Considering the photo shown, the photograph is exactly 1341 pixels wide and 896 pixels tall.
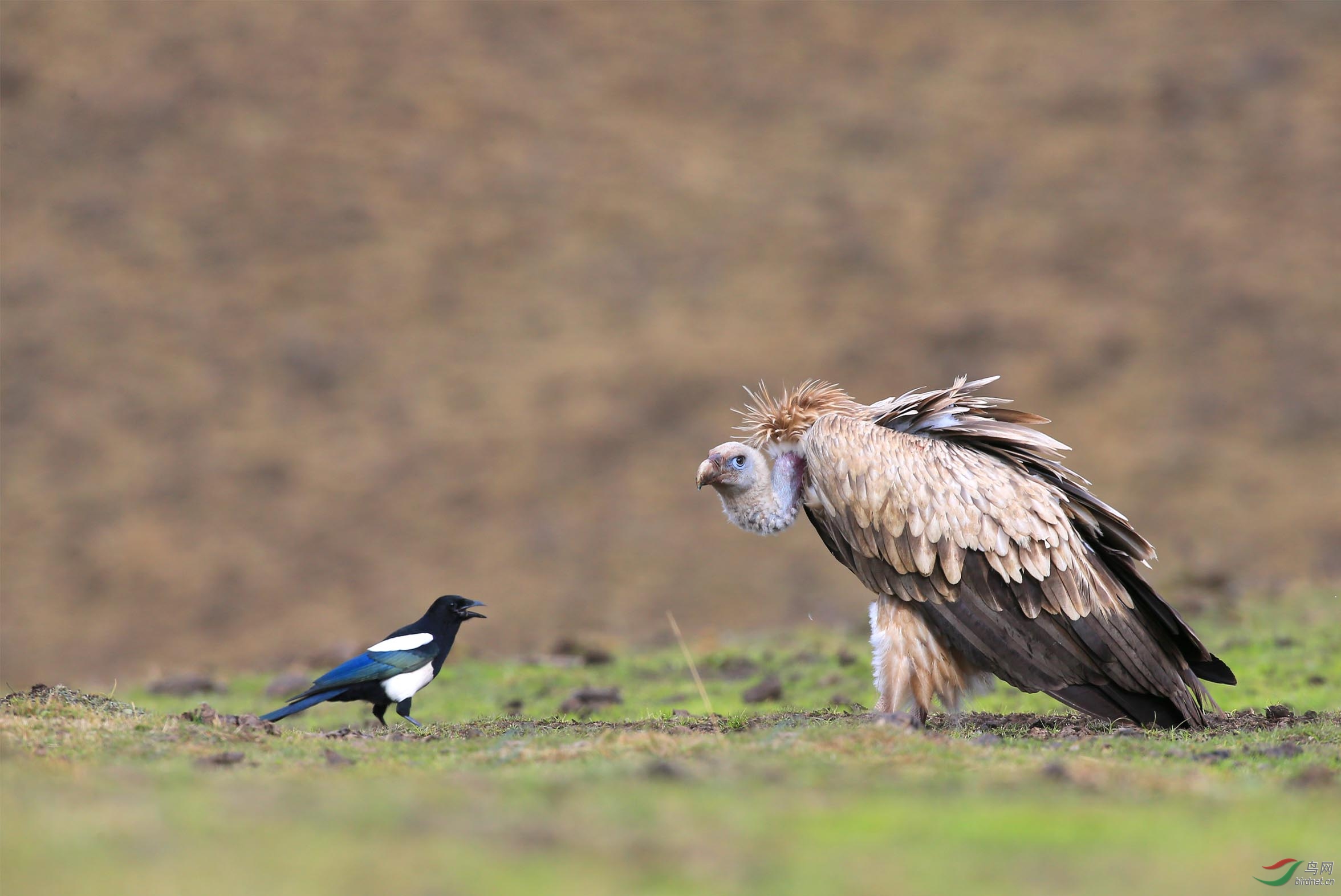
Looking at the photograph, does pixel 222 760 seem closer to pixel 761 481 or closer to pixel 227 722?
pixel 227 722

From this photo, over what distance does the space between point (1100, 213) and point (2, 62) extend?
27.4 m

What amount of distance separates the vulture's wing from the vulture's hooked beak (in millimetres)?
642

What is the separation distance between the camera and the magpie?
863 cm

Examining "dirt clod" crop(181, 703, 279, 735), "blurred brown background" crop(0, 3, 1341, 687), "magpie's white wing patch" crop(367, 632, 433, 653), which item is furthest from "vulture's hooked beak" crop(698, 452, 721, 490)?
"blurred brown background" crop(0, 3, 1341, 687)

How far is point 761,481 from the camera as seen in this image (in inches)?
376

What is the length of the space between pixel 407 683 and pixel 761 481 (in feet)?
8.47

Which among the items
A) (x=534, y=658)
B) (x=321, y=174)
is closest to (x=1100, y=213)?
(x=321, y=174)

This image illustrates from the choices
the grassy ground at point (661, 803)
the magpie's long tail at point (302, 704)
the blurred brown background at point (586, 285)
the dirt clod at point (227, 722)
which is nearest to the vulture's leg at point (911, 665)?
the grassy ground at point (661, 803)

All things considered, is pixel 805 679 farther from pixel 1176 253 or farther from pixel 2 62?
pixel 2 62

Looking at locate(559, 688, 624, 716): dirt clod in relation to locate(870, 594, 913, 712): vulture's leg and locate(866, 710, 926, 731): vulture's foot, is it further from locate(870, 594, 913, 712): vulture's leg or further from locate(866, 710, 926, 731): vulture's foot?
locate(866, 710, 926, 731): vulture's foot

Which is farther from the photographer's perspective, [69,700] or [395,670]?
[395,670]

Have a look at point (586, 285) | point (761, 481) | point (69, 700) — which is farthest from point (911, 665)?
point (586, 285)

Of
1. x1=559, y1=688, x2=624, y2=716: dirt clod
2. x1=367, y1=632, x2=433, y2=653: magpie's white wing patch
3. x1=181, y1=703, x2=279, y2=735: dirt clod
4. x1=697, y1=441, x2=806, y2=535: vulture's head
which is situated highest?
x1=697, y1=441, x2=806, y2=535: vulture's head

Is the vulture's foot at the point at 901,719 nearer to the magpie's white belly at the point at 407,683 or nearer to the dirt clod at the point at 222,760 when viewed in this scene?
the magpie's white belly at the point at 407,683
